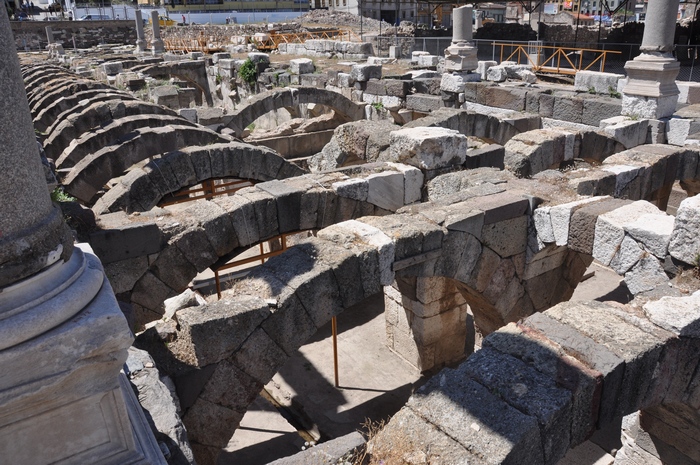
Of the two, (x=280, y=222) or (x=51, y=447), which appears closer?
(x=51, y=447)

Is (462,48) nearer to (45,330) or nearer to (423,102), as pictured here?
(423,102)

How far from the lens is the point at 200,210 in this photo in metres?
6.65

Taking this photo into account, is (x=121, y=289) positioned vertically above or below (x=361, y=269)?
below

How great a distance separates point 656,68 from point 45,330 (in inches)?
415

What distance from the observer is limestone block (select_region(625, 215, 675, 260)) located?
17.1ft

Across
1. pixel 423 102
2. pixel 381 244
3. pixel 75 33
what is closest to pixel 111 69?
pixel 423 102

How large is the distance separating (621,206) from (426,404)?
3.43m

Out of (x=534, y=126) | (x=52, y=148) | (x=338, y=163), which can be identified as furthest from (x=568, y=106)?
(x=52, y=148)

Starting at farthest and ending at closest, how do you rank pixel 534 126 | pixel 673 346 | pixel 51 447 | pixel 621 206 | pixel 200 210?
pixel 534 126, pixel 200 210, pixel 621 206, pixel 673 346, pixel 51 447

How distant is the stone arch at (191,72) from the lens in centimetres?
2338

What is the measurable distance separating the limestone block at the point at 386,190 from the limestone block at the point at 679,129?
18.2 feet

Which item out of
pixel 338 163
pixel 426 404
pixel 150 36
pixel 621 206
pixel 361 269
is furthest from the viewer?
pixel 150 36

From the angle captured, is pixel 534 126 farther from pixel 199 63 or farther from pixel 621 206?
pixel 199 63

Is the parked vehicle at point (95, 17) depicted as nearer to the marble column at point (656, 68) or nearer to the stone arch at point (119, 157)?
the stone arch at point (119, 157)
